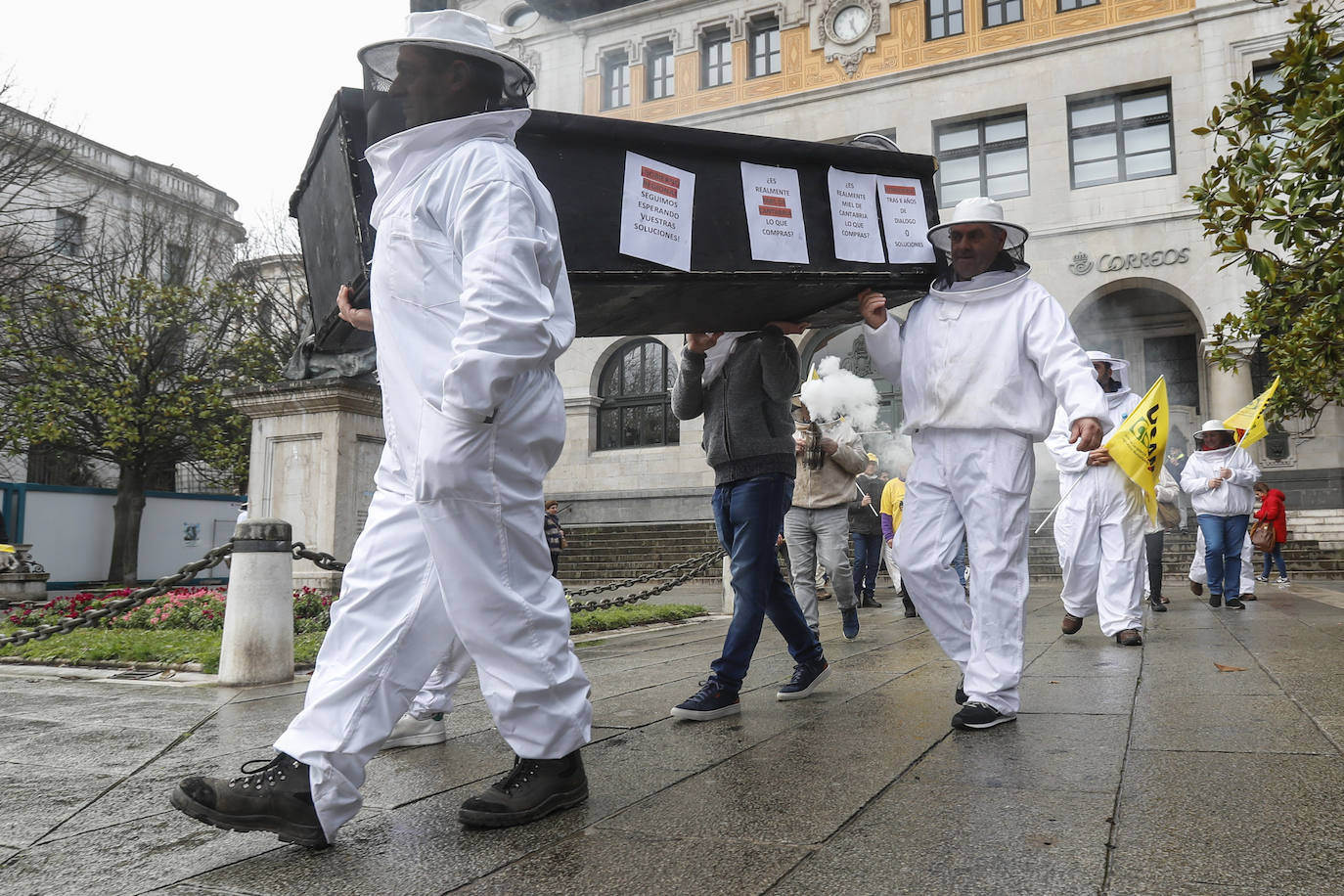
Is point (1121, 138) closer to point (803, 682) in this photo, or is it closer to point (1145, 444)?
point (1145, 444)

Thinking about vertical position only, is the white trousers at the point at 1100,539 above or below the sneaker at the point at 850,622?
above

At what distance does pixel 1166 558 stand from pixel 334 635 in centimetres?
1774

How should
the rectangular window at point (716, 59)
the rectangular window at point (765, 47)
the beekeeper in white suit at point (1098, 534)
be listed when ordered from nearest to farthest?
the beekeeper in white suit at point (1098, 534), the rectangular window at point (765, 47), the rectangular window at point (716, 59)

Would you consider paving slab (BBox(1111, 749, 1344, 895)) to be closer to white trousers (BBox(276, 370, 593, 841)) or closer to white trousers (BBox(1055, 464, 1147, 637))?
white trousers (BBox(276, 370, 593, 841))

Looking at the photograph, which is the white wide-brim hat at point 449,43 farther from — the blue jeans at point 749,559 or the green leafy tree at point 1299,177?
the green leafy tree at point 1299,177

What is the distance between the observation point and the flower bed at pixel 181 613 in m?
8.52

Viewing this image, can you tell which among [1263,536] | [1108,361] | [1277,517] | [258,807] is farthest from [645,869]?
[1277,517]

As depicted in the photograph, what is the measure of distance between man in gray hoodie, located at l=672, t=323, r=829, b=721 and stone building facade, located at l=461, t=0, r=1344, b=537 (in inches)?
765

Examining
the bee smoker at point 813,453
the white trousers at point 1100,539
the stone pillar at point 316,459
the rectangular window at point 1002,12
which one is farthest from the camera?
the rectangular window at point 1002,12

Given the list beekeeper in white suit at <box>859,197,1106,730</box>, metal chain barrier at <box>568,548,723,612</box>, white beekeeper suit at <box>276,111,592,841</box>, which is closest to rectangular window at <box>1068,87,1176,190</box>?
metal chain barrier at <box>568,548,723,612</box>

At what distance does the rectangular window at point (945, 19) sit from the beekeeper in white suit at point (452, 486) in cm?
2608

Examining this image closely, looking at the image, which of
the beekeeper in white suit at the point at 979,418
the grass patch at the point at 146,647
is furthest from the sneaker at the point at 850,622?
the beekeeper in white suit at the point at 979,418

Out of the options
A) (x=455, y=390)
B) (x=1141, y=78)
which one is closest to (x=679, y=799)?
(x=455, y=390)

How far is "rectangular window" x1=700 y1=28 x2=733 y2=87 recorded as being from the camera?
2861cm
